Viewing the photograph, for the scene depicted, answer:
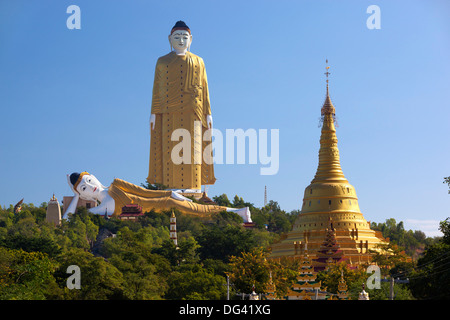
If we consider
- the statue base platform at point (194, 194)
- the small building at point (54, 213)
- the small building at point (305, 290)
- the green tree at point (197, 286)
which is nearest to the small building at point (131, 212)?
the small building at point (54, 213)

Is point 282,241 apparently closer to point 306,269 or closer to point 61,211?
point 306,269

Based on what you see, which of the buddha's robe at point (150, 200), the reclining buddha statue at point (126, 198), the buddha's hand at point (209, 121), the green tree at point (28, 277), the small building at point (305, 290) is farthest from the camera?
the buddha's hand at point (209, 121)

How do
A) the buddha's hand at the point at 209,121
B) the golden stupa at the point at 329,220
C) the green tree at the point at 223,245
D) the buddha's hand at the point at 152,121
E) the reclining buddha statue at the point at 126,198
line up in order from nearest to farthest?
the golden stupa at the point at 329,220
the green tree at the point at 223,245
the reclining buddha statue at the point at 126,198
the buddha's hand at the point at 209,121
the buddha's hand at the point at 152,121

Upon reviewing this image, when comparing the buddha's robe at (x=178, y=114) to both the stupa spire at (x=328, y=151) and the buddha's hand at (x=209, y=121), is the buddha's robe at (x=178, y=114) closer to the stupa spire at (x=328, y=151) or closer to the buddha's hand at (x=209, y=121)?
the buddha's hand at (x=209, y=121)

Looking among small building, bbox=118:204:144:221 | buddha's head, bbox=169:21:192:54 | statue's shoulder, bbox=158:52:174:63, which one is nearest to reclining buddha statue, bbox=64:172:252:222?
small building, bbox=118:204:144:221

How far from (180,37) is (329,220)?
39249 mm

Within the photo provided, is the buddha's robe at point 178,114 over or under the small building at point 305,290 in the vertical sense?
over

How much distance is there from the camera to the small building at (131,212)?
82.6 metres

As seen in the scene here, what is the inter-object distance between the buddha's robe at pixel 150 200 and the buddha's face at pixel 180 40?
16.5 metres

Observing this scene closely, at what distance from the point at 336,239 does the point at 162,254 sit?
1195cm

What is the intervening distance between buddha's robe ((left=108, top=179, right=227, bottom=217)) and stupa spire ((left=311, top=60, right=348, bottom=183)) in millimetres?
22935

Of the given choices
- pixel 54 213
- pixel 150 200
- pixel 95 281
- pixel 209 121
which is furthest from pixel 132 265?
pixel 209 121
